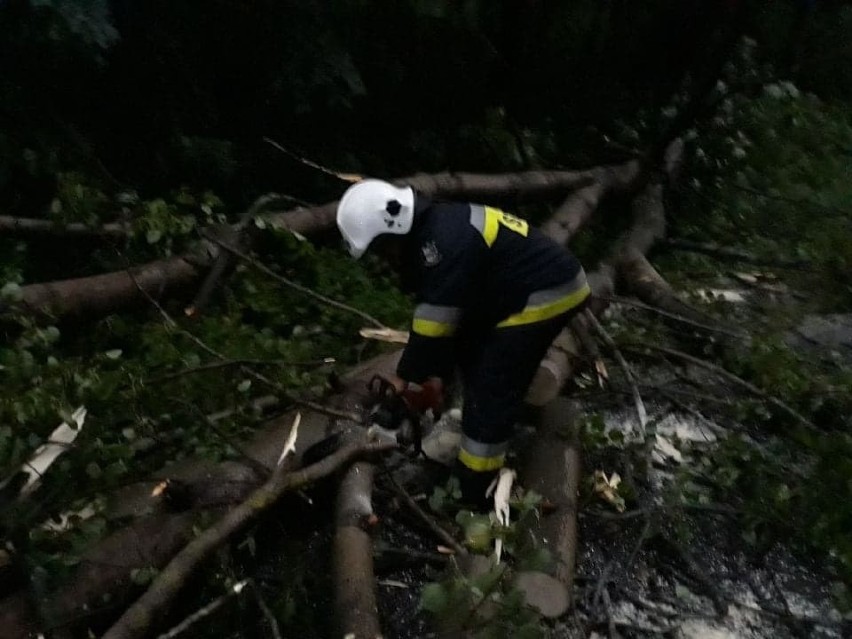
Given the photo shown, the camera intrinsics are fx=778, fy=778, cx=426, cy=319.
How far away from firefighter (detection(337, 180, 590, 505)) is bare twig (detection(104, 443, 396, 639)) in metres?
0.37

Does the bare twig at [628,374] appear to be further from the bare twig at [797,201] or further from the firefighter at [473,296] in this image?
the bare twig at [797,201]

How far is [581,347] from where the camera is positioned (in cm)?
379

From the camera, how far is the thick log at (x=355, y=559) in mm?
2102

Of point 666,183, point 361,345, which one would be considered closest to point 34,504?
point 361,345

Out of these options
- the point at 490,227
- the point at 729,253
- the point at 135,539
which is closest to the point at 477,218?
the point at 490,227

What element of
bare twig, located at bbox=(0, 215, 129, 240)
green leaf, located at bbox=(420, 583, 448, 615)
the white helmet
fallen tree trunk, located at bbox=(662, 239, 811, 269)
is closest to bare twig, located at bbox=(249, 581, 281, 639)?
green leaf, located at bbox=(420, 583, 448, 615)

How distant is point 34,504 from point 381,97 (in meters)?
3.61

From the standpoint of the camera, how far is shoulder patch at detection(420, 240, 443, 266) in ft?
8.61

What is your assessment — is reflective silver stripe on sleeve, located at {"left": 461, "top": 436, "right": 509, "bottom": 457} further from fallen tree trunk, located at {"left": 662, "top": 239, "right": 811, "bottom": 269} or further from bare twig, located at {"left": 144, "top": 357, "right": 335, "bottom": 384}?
fallen tree trunk, located at {"left": 662, "top": 239, "right": 811, "bottom": 269}

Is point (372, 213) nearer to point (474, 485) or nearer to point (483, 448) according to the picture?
point (483, 448)

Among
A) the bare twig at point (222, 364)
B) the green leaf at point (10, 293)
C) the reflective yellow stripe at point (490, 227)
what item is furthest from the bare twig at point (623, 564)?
the green leaf at point (10, 293)

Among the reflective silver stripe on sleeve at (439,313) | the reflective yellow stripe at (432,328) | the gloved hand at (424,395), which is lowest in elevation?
the gloved hand at (424,395)

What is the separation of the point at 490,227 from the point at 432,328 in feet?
1.39

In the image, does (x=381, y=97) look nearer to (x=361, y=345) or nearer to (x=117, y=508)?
(x=361, y=345)
